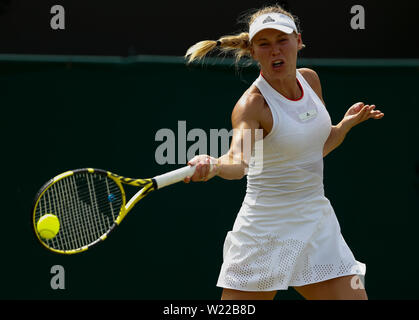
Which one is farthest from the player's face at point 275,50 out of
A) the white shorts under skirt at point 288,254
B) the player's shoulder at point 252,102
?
the white shorts under skirt at point 288,254

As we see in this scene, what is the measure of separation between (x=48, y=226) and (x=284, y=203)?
98cm

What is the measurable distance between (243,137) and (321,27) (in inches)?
102

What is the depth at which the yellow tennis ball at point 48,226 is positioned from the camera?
2924mm

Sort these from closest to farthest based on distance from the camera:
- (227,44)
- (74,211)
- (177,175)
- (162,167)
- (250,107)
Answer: (177,175) < (250,107) < (74,211) < (227,44) < (162,167)

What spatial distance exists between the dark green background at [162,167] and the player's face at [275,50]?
1.29 m

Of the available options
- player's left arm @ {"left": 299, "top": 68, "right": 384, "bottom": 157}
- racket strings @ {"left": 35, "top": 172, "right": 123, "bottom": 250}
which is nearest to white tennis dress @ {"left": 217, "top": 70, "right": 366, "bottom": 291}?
player's left arm @ {"left": 299, "top": 68, "right": 384, "bottom": 157}

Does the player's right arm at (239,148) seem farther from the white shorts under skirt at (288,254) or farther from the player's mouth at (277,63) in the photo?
the white shorts under skirt at (288,254)

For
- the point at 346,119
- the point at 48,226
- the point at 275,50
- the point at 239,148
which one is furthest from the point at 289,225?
the point at 48,226

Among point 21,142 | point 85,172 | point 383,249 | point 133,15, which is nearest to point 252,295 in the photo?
point 85,172

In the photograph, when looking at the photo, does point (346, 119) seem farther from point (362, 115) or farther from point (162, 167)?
point (162, 167)

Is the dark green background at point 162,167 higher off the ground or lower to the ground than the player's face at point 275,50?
lower

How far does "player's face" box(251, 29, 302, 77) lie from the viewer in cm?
318

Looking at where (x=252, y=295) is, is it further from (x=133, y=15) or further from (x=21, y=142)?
(x=133, y=15)

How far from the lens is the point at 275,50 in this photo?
318 centimetres
